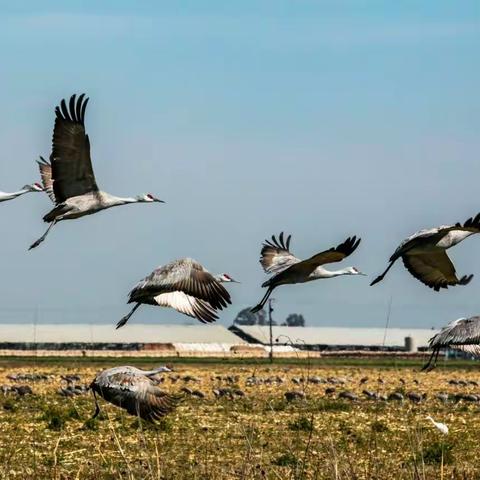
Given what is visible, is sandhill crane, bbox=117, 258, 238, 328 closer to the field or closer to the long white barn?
the field

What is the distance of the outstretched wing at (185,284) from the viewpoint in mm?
15266

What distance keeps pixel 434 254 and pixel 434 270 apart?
0.44 metres

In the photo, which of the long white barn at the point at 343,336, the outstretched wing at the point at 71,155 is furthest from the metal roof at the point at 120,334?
the outstretched wing at the point at 71,155

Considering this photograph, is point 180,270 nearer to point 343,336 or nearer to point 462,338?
point 462,338

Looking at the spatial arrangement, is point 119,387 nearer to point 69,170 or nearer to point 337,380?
point 69,170

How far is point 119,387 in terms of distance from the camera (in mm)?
17016

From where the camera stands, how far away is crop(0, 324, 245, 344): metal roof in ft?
369

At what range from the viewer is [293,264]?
16375 mm

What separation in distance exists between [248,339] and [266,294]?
111694 mm

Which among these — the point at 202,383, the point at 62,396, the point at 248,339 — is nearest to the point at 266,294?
the point at 62,396

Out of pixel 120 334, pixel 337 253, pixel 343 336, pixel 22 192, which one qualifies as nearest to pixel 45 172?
pixel 22 192

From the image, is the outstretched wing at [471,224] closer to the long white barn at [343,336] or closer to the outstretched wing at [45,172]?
the outstretched wing at [45,172]

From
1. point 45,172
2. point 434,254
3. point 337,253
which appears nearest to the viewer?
point 337,253

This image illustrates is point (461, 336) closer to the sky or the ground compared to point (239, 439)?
closer to the sky
